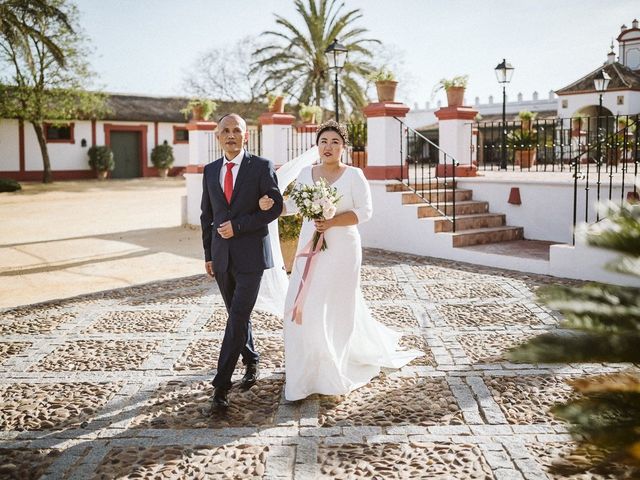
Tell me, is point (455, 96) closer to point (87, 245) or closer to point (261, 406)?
point (87, 245)

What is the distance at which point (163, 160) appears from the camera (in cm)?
3709

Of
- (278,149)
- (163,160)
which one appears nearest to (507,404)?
(278,149)

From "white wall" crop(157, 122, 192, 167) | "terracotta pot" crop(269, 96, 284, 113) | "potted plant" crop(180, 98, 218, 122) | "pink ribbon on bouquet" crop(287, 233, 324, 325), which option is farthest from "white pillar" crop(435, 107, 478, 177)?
"white wall" crop(157, 122, 192, 167)

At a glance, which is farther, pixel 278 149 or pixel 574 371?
pixel 278 149

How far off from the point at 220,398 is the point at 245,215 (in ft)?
4.23

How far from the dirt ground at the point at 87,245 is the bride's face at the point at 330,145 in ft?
16.9

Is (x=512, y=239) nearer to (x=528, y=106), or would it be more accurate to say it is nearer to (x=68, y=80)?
(x=68, y=80)

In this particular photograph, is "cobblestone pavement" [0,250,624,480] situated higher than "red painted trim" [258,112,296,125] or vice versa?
"red painted trim" [258,112,296,125]

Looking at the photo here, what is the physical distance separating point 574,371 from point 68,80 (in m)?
29.3

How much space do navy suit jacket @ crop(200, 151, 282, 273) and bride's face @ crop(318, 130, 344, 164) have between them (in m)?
0.45

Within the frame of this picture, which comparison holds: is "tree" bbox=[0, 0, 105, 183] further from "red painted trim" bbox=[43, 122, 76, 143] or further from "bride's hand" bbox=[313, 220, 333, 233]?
"bride's hand" bbox=[313, 220, 333, 233]

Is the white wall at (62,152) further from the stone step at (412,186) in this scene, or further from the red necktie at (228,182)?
the red necktie at (228,182)

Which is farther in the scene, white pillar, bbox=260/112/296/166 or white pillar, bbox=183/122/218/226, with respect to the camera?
white pillar, bbox=183/122/218/226

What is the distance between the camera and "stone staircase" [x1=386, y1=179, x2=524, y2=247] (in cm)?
1124
